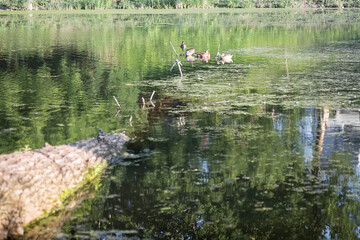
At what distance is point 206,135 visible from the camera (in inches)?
349

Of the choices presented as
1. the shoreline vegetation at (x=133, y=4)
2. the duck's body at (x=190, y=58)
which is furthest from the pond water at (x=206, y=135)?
the shoreline vegetation at (x=133, y=4)

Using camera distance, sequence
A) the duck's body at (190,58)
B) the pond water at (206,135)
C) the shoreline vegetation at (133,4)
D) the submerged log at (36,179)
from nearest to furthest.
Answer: the submerged log at (36,179) → the pond water at (206,135) → the duck's body at (190,58) → the shoreline vegetation at (133,4)

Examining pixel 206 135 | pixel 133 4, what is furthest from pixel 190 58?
pixel 133 4

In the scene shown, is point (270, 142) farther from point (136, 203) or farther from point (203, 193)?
point (136, 203)

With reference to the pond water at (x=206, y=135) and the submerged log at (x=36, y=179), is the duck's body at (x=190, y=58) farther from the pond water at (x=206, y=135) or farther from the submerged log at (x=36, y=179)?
the submerged log at (x=36, y=179)

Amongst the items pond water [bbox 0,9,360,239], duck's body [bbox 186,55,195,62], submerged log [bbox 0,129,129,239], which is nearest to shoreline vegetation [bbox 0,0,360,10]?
pond water [bbox 0,9,360,239]

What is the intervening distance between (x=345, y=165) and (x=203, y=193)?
232 cm

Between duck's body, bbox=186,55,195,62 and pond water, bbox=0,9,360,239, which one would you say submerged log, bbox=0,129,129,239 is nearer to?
pond water, bbox=0,9,360,239

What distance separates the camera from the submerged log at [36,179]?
545cm

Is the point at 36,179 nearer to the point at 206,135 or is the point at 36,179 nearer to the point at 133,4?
the point at 206,135

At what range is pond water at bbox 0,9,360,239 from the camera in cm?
579

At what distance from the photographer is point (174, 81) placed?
563 inches

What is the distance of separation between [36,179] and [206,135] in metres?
3.73

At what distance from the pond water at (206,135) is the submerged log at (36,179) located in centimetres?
31
